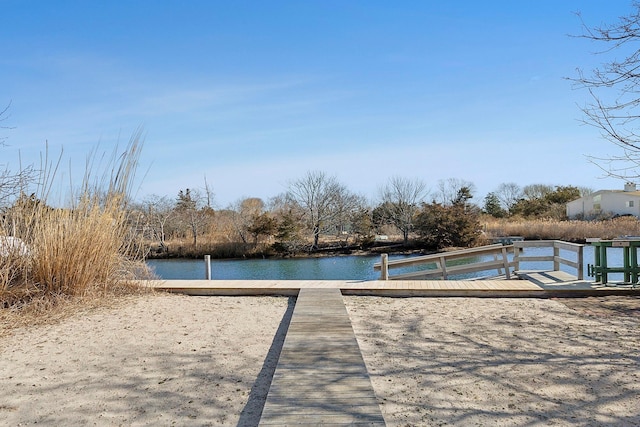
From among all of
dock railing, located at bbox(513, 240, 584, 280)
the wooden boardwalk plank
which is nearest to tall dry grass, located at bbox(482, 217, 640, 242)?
dock railing, located at bbox(513, 240, 584, 280)

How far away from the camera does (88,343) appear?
3.98 metres

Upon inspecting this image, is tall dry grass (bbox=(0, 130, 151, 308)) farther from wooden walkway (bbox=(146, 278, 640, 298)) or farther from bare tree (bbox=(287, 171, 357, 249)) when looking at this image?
bare tree (bbox=(287, 171, 357, 249))

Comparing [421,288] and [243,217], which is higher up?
[243,217]

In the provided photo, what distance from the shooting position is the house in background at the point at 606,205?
2944 cm

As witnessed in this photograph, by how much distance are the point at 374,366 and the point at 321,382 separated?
0.62m

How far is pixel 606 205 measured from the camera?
3142cm

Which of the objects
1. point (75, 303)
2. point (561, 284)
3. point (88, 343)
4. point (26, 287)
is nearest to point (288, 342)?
point (88, 343)

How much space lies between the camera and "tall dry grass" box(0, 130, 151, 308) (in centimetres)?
507

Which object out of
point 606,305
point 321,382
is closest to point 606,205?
point 606,305

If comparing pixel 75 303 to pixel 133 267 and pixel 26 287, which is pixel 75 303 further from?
pixel 133 267

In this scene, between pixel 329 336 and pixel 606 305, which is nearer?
pixel 329 336

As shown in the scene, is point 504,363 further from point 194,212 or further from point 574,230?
point 194,212

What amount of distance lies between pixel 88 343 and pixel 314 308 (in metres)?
2.22

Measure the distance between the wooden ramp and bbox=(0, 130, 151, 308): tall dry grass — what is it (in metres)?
2.68
